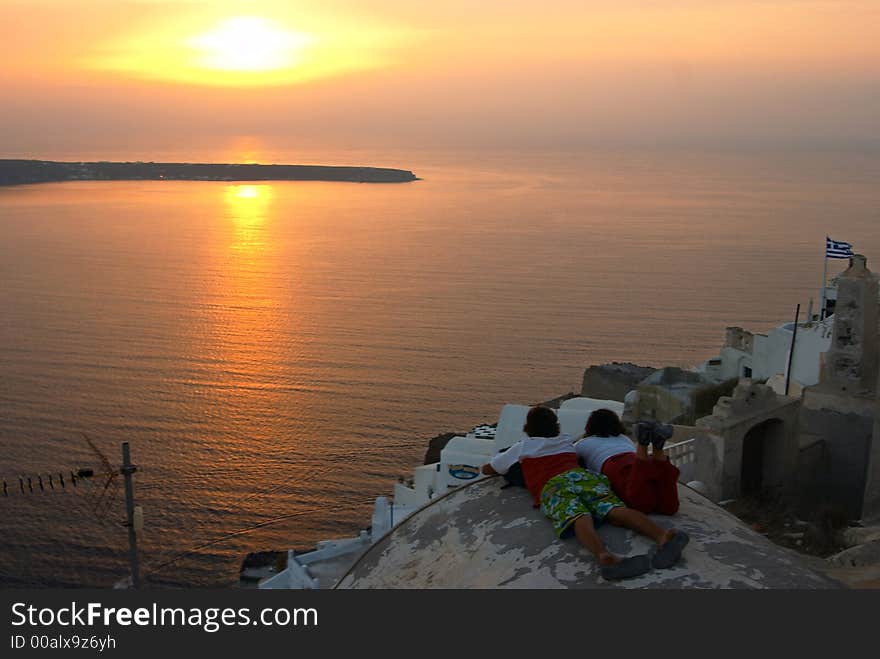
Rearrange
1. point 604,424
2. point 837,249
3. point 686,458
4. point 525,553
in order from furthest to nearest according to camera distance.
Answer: point 837,249 → point 686,458 → point 604,424 → point 525,553

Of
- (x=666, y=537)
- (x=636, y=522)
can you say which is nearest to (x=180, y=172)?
(x=636, y=522)

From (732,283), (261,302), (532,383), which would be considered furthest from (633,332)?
(261,302)

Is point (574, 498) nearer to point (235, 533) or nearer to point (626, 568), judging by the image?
point (626, 568)

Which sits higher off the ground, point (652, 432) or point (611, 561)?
point (652, 432)

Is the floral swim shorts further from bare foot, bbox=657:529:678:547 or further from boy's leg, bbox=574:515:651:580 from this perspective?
bare foot, bbox=657:529:678:547

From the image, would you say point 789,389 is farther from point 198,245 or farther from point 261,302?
point 198,245

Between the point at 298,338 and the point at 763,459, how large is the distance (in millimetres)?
38144

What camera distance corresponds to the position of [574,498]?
545 cm

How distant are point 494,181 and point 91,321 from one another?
129195 millimetres

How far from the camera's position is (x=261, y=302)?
59.5 metres

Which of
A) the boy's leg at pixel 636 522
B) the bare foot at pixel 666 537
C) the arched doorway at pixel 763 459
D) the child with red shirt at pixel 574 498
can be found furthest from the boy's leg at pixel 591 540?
the arched doorway at pixel 763 459

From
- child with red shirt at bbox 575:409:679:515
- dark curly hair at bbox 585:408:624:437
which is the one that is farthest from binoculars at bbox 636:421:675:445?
dark curly hair at bbox 585:408:624:437

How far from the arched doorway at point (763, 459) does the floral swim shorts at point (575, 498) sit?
7639mm

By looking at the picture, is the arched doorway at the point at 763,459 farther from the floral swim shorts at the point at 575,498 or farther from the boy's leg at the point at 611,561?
the boy's leg at the point at 611,561
